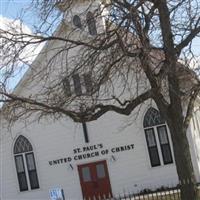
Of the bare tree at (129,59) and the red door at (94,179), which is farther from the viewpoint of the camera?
the red door at (94,179)

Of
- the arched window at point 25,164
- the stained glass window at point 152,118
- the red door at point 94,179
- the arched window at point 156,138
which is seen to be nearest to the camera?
the arched window at point 156,138

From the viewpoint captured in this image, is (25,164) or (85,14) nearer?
(85,14)

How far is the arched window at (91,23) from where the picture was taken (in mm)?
17503

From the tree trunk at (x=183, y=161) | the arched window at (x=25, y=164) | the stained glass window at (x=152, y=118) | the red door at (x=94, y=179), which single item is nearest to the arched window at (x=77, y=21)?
the tree trunk at (x=183, y=161)

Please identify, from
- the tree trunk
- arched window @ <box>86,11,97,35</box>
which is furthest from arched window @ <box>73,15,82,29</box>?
the tree trunk

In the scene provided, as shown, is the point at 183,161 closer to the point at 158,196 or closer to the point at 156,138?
the point at 158,196

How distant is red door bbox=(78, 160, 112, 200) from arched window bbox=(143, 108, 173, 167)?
2737 millimetres

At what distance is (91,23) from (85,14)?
2.47 ft

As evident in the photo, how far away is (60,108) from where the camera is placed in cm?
1809

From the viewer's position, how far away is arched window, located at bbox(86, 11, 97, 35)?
17503 millimetres

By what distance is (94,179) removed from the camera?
116 ft

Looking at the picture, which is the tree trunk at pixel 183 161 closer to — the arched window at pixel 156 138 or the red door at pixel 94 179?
the arched window at pixel 156 138

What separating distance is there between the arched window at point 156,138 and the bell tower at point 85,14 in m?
15.7

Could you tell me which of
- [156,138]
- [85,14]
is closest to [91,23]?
[85,14]
